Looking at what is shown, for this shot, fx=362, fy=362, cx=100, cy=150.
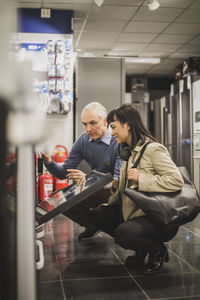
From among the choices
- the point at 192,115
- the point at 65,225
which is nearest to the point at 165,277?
the point at 65,225

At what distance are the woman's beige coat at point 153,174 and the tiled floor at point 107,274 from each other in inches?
15.6

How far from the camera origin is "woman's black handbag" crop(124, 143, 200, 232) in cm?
207

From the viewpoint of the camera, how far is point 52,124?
0.82 metres

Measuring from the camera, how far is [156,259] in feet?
7.84

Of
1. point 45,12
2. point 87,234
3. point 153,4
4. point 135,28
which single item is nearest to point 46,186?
point 87,234

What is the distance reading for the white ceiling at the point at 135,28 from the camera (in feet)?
16.9

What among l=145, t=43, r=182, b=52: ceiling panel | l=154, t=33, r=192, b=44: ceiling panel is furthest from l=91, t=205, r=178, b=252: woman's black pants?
l=145, t=43, r=182, b=52: ceiling panel

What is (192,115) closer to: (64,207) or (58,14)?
(58,14)

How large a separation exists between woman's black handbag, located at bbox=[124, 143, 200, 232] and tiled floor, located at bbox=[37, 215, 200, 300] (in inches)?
13.7

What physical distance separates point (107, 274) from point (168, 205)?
64cm

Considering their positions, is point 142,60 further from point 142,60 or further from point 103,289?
point 103,289

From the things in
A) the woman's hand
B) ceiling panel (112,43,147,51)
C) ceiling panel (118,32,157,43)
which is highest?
ceiling panel (118,32,157,43)

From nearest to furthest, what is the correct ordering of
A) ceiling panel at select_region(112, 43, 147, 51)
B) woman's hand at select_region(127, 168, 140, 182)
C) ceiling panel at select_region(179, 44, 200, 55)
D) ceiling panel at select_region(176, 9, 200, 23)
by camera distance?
1. woman's hand at select_region(127, 168, 140, 182)
2. ceiling panel at select_region(176, 9, 200, 23)
3. ceiling panel at select_region(112, 43, 147, 51)
4. ceiling panel at select_region(179, 44, 200, 55)

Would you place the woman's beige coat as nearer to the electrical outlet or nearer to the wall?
the electrical outlet
